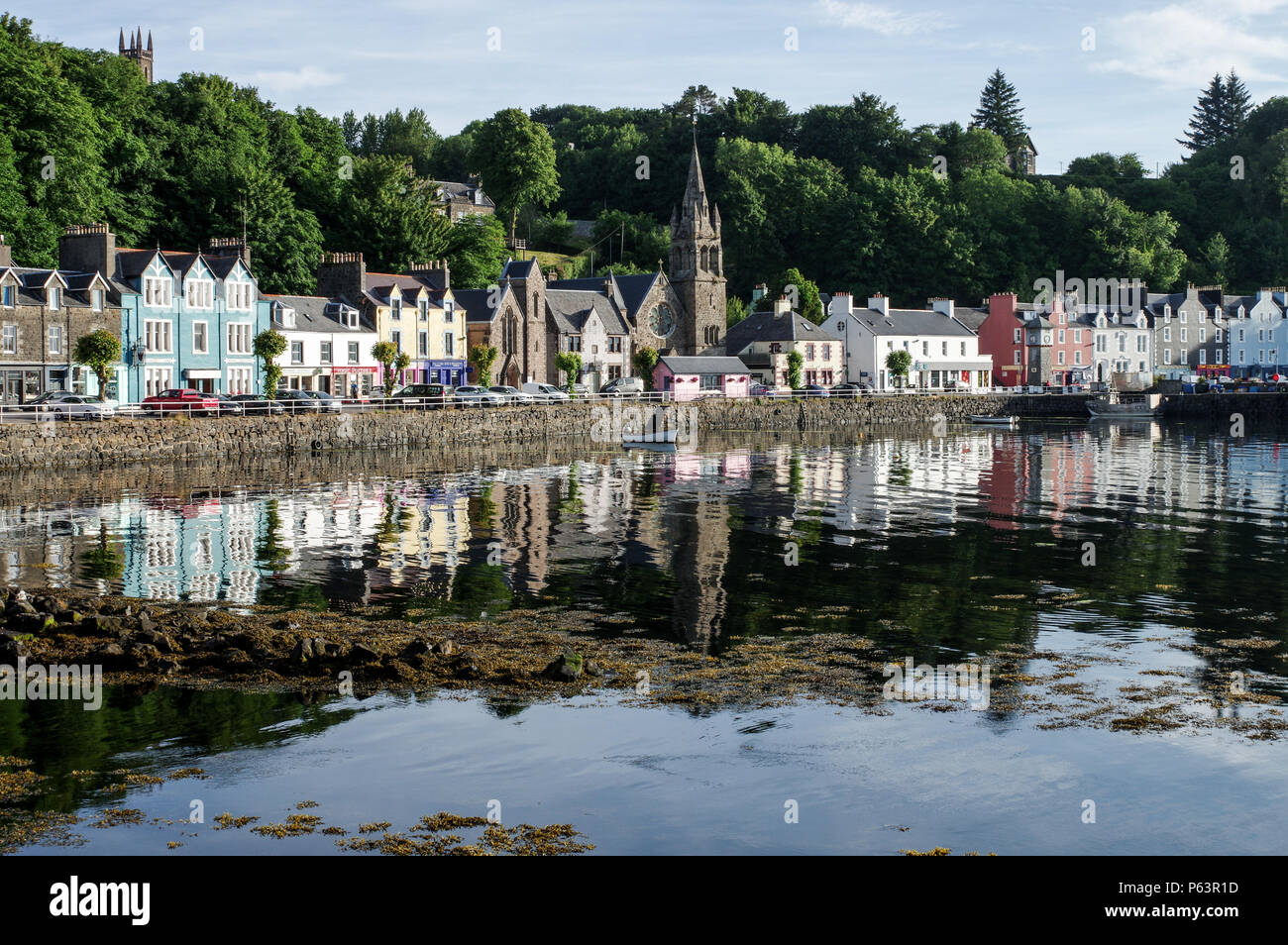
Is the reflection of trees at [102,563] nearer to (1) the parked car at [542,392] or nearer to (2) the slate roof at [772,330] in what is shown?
(1) the parked car at [542,392]

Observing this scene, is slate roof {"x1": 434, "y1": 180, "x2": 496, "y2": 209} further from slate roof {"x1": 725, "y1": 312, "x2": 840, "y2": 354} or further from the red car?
the red car

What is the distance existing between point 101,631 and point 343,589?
6901 mm

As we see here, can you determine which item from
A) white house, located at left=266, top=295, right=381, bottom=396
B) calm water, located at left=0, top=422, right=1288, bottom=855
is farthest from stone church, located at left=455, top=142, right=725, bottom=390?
calm water, located at left=0, top=422, right=1288, bottom=855

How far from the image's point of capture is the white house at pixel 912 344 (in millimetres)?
128750

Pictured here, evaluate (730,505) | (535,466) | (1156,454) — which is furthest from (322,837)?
(1156,454)

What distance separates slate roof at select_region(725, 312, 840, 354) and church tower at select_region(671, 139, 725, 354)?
1685mm

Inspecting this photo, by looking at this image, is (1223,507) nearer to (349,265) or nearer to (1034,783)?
(1034,783)

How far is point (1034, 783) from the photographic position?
17.3 metres

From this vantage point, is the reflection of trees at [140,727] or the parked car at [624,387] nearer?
the reflection of trees at [140,727]

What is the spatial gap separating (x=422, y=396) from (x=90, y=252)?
74.3 feet

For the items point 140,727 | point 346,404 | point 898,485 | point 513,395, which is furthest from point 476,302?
point 140,727

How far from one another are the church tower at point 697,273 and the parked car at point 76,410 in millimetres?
67456

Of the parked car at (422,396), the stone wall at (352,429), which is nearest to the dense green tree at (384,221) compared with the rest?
the parked car at (422,396)
